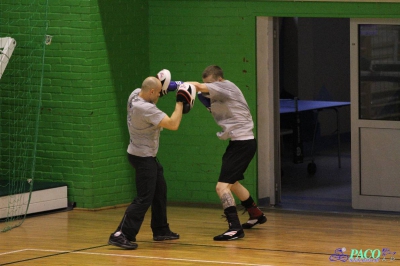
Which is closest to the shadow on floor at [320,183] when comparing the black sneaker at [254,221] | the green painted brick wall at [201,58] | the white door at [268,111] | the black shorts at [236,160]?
the white door at [268,111]

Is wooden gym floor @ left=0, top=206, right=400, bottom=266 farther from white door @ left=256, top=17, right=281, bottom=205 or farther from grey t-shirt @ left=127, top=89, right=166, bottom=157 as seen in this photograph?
grey t-shirt @ left=127, top=89, right=166, bottom=157

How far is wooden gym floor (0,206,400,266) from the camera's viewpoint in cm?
862

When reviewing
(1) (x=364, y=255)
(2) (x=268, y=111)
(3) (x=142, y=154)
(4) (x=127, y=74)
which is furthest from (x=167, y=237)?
(4) (x=127, y=74)

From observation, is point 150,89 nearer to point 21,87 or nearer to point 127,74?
point 127,74

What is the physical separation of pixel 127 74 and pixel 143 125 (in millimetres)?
2903

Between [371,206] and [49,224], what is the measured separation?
391cm

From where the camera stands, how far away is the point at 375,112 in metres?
11.2

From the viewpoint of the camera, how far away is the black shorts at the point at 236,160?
31.4 ft

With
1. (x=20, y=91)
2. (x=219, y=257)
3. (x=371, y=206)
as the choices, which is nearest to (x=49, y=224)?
(x=20, y=91)

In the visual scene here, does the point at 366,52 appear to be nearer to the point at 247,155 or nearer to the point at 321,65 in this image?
the point at 247,155

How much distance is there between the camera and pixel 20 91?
1158 centimetres

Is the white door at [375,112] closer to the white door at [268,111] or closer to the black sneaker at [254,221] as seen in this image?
the white door at [268,111]

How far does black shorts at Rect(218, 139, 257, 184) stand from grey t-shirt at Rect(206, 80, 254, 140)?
0.24 ft

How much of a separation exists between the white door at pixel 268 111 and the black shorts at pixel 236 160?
1.99m
